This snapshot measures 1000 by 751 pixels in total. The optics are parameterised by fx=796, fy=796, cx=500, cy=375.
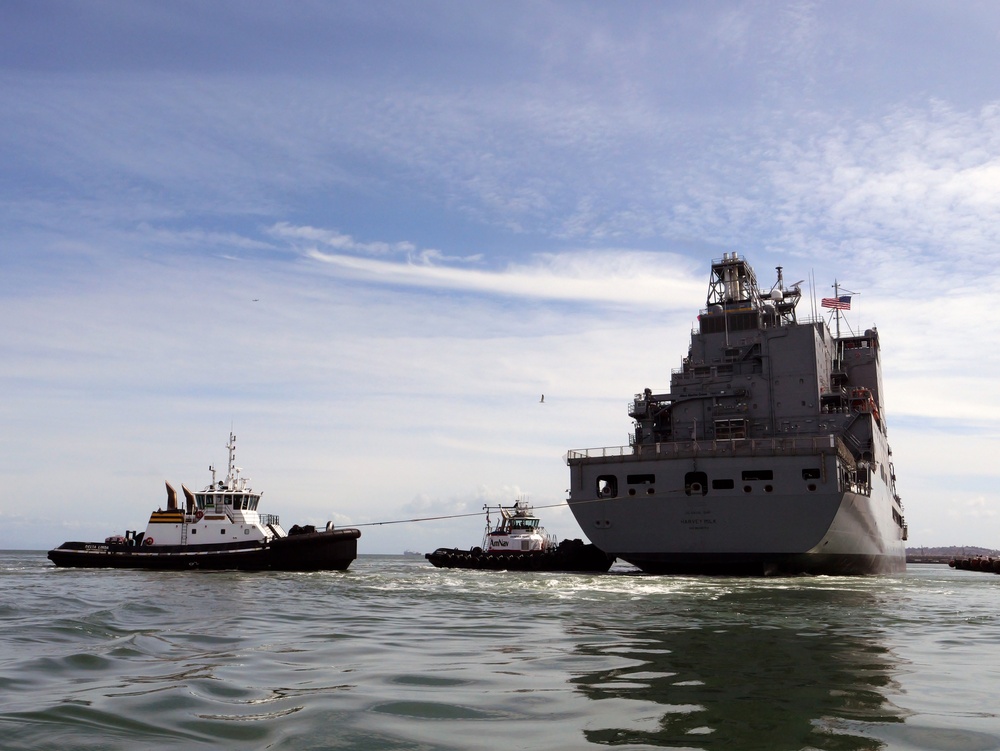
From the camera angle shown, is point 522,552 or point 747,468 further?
point 522,552

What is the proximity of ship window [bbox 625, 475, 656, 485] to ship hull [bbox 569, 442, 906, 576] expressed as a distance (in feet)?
0.16

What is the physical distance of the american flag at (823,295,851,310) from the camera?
55469mm

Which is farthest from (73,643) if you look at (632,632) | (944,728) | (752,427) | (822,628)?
(752,427)

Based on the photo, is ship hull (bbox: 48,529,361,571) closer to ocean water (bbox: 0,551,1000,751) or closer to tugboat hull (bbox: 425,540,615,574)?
tugboat hull (bbox: 425,540,615,574)

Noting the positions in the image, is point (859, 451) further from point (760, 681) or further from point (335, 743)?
point (335, 743)

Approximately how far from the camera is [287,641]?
13.6 m

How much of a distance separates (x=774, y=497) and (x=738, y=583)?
5.87 meters

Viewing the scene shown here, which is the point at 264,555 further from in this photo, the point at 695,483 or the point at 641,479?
the point at 695,483

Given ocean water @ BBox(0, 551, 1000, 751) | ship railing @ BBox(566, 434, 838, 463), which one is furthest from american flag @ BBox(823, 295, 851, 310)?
ocean water @ BBox(0, 551, 1000, 751)

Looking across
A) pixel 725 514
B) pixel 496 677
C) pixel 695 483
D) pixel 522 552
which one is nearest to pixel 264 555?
pixel 522 552

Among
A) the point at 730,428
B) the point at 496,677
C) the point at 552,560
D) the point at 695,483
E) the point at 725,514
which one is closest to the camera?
the point at 496,677

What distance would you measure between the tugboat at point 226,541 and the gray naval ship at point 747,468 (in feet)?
45.0

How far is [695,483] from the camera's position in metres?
36.6

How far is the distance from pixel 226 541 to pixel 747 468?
27079mm
